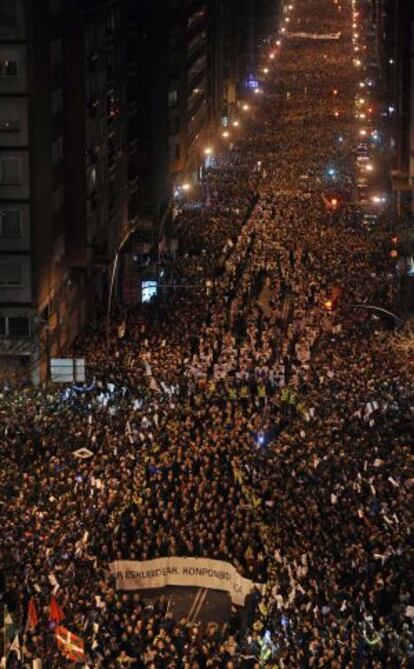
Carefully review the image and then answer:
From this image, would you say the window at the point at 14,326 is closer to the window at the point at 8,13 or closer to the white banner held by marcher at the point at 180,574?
the window at the point at 8,13

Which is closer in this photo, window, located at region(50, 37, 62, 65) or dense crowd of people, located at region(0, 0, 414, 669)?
dense crowd of people, located at region(0, 0, 414, 669)

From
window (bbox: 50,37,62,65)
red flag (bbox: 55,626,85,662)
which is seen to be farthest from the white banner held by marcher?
window (bbox: 50,37,62,65)

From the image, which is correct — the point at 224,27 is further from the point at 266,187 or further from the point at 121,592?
the point at 121,592

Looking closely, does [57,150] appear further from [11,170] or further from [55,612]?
[55,612]

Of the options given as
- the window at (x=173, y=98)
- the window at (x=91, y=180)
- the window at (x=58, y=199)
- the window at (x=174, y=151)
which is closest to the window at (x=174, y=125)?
the window at (x=174, y=151)

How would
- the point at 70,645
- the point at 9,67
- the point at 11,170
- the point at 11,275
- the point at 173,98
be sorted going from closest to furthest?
the point at 70,645 → the point at 9,67 → the point at 11,170 → the point at 11,275 → the point at 173,98

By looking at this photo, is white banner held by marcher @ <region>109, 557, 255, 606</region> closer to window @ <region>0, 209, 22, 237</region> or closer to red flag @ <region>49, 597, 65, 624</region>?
red flag @ <region>49, 597, 65, 624</region>

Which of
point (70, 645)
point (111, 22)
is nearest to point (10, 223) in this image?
point (111, 22)

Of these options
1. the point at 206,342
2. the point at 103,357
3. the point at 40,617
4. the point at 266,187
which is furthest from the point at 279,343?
the point at 266,187
